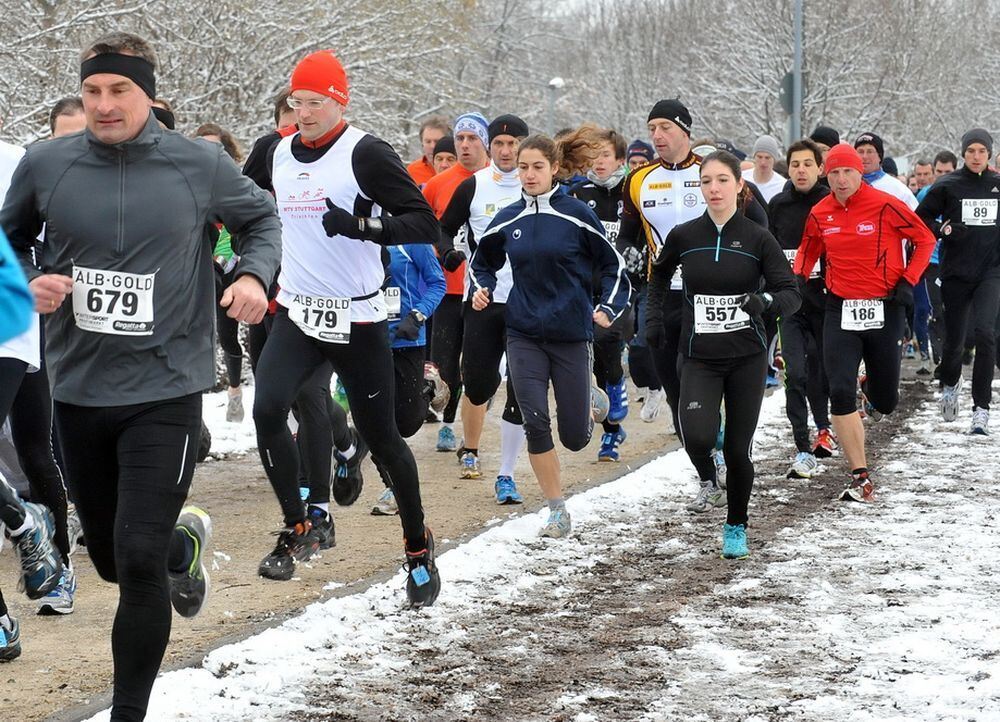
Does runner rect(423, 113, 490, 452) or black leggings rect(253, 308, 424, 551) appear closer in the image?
black leggings rect(253, 308, 424, 551)

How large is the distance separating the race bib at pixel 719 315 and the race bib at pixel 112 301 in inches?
150

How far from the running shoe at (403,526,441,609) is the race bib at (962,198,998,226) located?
7032 millimetres

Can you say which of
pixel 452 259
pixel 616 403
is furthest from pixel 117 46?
pixel 616 403

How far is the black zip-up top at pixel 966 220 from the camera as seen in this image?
11.6m

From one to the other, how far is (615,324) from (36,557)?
15.5 feet

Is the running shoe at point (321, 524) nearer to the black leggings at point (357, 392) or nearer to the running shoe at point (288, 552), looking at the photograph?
the running shoe at point (288, 552)

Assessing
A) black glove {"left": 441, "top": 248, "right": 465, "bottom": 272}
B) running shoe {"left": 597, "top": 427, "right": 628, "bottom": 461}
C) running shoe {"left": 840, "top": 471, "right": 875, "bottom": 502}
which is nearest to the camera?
black glove {"left": 441, "top": 248, "right": 465, "bottom": 272}

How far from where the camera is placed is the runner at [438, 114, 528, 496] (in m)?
8.75

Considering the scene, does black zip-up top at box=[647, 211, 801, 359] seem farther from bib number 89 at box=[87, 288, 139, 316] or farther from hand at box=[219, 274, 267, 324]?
bib number 89 at box=[87, 288, 139, 316]

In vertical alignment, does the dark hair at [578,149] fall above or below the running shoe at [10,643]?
above

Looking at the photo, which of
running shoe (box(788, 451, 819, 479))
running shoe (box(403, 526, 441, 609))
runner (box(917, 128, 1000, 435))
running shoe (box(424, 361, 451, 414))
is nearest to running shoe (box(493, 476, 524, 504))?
running shoe (box(424, 361, 451, 414))

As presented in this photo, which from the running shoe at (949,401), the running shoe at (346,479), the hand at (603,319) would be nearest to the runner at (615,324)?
the hand at (603,319)

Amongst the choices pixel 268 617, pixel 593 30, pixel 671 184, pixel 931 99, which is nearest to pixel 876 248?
pixel 671 184

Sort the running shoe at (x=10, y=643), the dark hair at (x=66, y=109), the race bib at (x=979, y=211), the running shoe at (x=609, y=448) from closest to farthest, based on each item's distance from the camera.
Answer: the running shoe at (x=10, y=643), the dark hair at (x=66, y=109), the running shoe at (x=609, y=448), the race bib at (x=979, y=211)
